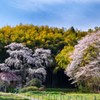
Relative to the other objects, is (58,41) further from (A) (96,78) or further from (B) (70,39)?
(A) (96,78)

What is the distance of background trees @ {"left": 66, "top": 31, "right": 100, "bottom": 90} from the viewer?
38.6 metres

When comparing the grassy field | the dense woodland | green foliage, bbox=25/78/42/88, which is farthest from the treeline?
the grassy field

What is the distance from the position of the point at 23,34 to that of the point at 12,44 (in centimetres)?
722

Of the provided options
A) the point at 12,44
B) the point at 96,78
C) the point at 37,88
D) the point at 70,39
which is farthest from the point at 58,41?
the point at 96,78

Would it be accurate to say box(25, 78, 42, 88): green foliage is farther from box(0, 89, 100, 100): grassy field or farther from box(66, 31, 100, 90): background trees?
box(0, 89, 100, 100): grassy field

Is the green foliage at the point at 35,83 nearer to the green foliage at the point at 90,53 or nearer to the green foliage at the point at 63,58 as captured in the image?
the green foliage at the point at 63,58

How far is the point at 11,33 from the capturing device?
195ft

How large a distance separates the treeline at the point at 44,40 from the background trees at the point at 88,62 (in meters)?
7.92

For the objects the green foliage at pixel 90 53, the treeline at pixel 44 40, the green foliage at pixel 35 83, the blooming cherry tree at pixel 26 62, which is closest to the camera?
the green foliage at pixel 90 53

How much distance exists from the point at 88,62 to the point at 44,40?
775 inches

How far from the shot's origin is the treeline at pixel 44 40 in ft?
175

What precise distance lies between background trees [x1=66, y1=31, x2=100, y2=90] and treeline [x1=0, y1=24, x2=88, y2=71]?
792 cm

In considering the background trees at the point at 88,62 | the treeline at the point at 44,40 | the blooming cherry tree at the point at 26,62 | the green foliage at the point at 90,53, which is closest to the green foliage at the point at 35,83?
the blooming cherry tree at the point at 26,62

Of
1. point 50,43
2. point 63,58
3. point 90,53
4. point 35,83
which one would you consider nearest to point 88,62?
point 90,53
